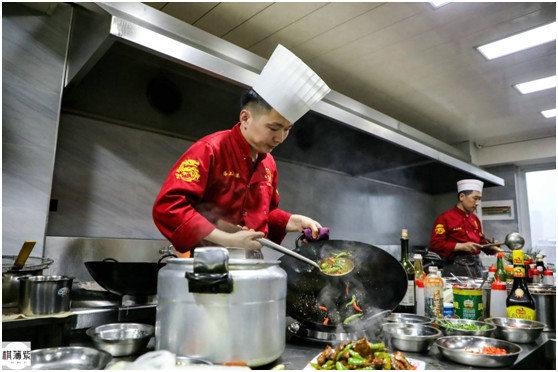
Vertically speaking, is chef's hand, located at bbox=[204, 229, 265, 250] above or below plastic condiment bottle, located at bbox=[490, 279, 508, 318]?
above

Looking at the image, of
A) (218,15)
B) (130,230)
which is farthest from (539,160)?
(130,230)

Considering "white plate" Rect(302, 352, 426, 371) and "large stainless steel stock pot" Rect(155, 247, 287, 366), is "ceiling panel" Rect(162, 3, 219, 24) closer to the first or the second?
"large stainless steel stock pot" Rect(155, 247, 287, 366)

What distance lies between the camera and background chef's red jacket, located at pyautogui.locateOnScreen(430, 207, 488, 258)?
141 inches

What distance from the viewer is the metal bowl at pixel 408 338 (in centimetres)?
Result: 97

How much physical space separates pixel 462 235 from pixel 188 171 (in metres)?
3.33

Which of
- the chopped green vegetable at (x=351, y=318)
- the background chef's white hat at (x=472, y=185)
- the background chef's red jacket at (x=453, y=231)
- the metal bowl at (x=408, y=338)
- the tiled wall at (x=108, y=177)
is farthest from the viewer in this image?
the background chef's white hat at (x=472, y=185)

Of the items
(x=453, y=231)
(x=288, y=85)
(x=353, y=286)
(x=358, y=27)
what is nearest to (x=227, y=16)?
→ (x=358, y=27)

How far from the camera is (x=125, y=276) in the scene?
4.54 feet

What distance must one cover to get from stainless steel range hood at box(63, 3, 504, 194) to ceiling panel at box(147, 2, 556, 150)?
1.05 ft

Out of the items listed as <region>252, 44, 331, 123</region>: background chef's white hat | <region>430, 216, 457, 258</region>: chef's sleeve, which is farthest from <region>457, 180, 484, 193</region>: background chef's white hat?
<region>252, 44, 331, 123</region>: background chef's white hat

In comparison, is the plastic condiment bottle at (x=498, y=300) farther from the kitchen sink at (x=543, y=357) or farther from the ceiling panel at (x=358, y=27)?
the ceiling panel at (x=358, y=27)

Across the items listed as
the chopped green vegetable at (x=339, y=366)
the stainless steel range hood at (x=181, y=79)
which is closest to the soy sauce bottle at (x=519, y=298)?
the chopped green vegetable at (x=339, y=366)

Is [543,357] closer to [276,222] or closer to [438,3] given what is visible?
[276,222]

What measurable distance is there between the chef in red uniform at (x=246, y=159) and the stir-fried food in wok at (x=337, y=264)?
0.15 m
